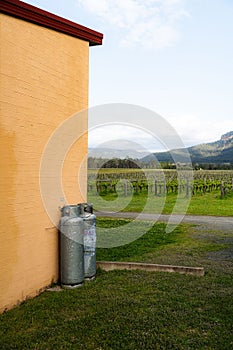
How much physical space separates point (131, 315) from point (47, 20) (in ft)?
13.4

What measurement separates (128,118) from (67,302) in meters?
3.37

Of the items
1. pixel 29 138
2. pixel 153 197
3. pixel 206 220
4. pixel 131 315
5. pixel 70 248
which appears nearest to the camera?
pixel 131 315

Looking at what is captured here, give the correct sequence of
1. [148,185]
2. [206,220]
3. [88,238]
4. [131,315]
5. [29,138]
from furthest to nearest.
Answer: [148,185], [206,220], [88,238], [29,138], [131,315]

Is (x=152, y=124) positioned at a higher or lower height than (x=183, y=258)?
higher

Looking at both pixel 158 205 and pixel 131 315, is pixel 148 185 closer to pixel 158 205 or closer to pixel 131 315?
pixel 158 205

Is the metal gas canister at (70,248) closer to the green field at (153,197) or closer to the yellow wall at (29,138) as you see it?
the yellow wall at (29,138)

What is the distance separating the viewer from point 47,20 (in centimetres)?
568

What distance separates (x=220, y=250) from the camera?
30.8ft

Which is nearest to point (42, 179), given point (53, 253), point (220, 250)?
point (53, 253)

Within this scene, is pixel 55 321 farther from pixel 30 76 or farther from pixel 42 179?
pixel 30 76

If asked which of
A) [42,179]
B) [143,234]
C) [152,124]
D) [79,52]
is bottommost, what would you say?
[143,234]

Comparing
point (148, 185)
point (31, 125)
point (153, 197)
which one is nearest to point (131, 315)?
point (31, 125)

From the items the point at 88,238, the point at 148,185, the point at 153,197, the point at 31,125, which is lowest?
the point at 153,197

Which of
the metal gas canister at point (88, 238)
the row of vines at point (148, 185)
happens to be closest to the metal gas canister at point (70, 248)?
the metal gas canister at point (88, 238)
